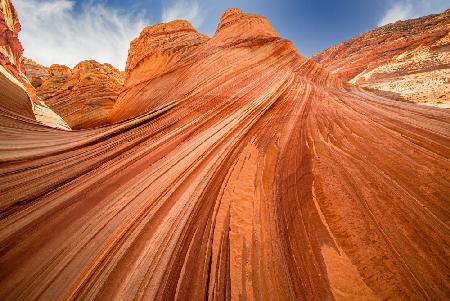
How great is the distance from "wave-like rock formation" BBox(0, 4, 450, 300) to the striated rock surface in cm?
1110

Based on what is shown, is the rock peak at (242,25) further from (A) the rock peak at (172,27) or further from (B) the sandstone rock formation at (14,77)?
(B) the sandstone rock formation at (14,77)

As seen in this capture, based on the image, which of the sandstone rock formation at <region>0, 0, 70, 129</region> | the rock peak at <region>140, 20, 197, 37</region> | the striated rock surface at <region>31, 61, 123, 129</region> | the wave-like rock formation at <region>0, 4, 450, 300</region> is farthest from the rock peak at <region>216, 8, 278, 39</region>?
the striated rock surface at <region>31, 61, 123, 129</region>

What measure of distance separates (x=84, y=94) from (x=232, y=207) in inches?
664

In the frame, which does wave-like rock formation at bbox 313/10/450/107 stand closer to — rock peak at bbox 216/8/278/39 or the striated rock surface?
rock peak at bbox 216/8/278/39

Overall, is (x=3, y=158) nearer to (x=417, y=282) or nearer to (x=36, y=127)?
(x=36, y=127)

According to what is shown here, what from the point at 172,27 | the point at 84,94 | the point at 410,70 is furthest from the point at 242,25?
the point at 410,70

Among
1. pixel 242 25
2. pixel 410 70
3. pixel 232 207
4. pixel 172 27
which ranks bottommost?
pixel 232 207

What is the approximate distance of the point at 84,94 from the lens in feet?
52.5

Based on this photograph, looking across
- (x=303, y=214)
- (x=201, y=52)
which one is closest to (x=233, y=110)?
(x=303, y=214)

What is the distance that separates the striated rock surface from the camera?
15.1 meters

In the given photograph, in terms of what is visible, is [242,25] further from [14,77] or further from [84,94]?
[84,94]

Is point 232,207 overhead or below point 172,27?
below

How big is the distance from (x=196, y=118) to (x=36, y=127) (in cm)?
344

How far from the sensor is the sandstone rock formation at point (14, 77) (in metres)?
6.34
